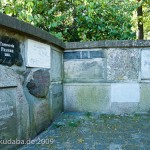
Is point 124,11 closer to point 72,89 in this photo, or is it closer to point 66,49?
point 66,49

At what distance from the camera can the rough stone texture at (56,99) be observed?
355 centimetres

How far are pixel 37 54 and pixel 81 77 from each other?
4.90 feet

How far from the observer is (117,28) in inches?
225

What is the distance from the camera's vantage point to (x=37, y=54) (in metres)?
2.97

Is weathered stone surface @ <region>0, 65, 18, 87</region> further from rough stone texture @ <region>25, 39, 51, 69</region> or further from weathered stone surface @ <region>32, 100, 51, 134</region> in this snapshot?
weathered stone surface @ <region>32, 100, 51, 134</region>

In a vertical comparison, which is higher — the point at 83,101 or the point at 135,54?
the point at 135,54

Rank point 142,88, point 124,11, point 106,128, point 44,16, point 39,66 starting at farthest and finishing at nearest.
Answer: point 124,11
point 44,16
point 142,88
point 106,128
point 39,66

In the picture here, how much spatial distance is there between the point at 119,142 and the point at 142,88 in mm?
1784

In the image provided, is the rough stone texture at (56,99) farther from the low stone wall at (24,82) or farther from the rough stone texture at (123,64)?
the rough stone texture at (123,64)

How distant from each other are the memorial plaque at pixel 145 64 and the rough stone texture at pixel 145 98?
0.17 m

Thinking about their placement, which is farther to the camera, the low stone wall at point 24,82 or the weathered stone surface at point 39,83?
the weathered stone surface at point 39,83

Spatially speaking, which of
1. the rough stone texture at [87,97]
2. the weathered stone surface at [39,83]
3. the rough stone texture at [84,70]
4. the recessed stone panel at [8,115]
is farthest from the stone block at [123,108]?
the recessed stone panel at [8,115]

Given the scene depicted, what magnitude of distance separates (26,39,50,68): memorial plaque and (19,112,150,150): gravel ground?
933 millimetres

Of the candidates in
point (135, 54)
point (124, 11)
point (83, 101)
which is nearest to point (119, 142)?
point (83, 101)
